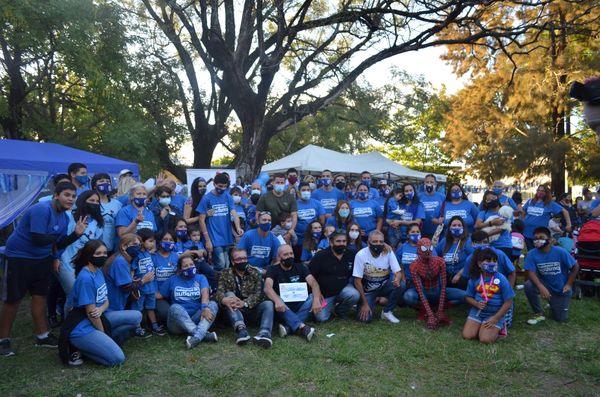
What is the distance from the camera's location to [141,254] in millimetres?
5906

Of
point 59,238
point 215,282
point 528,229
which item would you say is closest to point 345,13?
point 528,229

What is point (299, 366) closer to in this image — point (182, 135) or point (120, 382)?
point (120, 382)

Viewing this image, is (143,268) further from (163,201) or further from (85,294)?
(163,201)

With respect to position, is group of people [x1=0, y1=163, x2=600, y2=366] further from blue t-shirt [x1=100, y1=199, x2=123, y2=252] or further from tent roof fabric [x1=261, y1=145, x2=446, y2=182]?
tent roof fabric [x1=261, y1=145, x2=446, y2=182]

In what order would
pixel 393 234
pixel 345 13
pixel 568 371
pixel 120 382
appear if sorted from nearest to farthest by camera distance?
pixel 120 382 < pixel 568 371 < pixel 393 234 < pixel 345 13

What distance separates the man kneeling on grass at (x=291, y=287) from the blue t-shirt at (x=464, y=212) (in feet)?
8.71

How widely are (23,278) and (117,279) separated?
37.0 inches

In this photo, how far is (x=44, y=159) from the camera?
9.77 m

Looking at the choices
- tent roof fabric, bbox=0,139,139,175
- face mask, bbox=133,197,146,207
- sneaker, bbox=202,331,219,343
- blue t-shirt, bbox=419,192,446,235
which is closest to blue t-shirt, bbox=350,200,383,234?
blue t-shirt, bbox=419,192,446,235

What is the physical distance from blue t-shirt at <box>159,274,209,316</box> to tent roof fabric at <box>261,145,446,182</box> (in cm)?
1099

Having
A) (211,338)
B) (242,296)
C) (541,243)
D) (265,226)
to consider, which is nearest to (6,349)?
(211,338)

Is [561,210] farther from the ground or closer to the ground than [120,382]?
farther from the ground

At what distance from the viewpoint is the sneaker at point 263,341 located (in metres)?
5.46

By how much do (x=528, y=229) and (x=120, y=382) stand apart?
7.70 m
